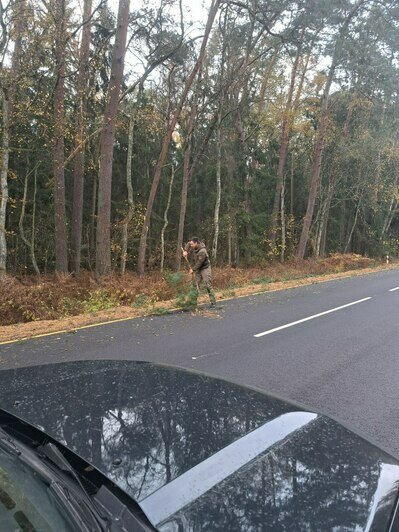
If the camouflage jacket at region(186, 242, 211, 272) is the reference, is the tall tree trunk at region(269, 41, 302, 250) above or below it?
above

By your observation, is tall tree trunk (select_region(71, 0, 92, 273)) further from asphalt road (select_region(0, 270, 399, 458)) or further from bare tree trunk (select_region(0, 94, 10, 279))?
asphalt road (select_region(0, 270, 399, 458))

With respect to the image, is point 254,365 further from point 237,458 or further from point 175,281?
point 175,281

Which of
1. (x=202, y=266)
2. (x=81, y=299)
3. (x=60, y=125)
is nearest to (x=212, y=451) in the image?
(x=202, y=266)

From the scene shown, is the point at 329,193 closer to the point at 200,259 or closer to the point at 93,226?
the point at 93,226

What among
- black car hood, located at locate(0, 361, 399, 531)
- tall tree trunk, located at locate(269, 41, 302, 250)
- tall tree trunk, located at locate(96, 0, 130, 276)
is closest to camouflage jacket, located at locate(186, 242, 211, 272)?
tall tree trunk, located at locate(96, 0, 130, 276)

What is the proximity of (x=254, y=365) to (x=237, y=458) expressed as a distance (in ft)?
15.9

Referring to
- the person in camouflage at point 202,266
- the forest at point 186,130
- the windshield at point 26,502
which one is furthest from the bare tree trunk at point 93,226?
the windshield at point 26,502

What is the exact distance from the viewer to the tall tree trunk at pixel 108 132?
15195 mm

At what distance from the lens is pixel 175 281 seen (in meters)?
14.4

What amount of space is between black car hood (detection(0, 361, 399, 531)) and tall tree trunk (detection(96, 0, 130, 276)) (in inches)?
523

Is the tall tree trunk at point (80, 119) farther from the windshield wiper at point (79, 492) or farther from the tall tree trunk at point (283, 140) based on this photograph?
the windshield wiper at point (79, 492)

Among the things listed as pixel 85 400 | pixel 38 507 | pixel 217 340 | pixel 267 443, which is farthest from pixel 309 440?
pixel 217 340

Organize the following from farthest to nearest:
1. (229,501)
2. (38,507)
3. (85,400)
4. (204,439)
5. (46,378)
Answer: (46,378), (85,400), (204,439), (229,501), (38,507)

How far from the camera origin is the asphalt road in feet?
17.5
